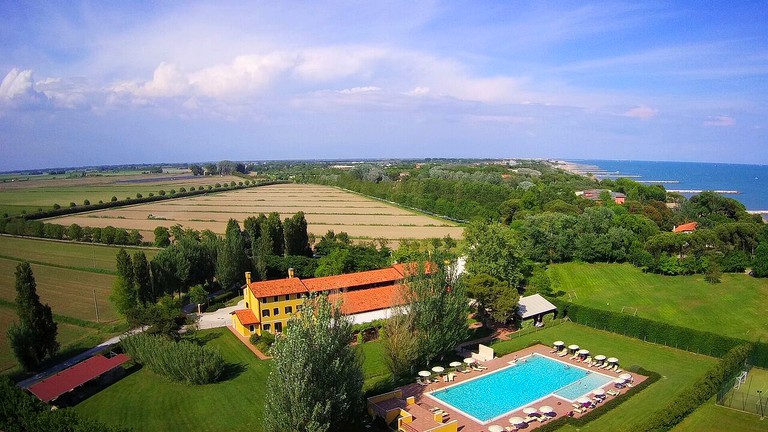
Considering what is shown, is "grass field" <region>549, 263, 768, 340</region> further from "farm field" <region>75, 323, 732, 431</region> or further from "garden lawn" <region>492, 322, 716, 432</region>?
"farm field" <region>75, 323, 732, 431</region>

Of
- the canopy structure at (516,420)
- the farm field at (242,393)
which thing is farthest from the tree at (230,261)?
the canopy structure at (516,420)

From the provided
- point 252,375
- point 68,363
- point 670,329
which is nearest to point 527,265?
point 670,329

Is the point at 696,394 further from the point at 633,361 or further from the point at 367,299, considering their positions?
the point at 367,299

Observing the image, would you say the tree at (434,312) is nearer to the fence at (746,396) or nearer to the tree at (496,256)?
the tree at (496,256)

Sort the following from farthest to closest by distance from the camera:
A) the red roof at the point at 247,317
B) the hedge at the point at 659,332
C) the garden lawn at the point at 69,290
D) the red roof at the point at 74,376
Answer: the garden lawn at the point at 69,290 → the red roof at the point at 247,317 → the hedge at the point at 659,332 → the red roof at the point at 74,376

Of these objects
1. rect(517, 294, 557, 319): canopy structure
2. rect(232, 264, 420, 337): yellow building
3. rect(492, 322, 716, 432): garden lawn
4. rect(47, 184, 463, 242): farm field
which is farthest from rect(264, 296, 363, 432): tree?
rect(47, 184, 463, 242): farm field

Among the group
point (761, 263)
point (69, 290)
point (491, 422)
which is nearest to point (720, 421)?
point (491, 422)
